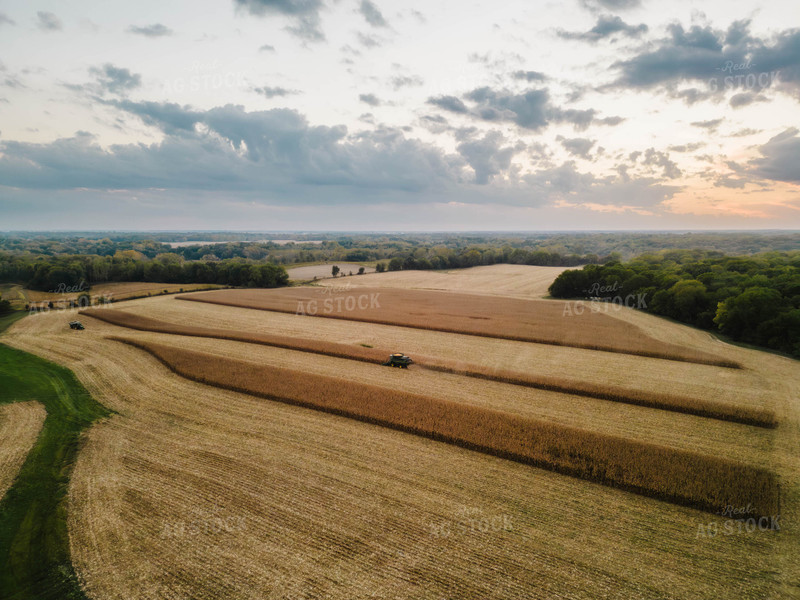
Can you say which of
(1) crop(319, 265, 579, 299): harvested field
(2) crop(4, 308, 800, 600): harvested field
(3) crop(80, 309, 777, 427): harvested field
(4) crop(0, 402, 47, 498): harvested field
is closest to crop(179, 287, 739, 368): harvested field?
(1) crop(319, 265, 579, 299): harvested field

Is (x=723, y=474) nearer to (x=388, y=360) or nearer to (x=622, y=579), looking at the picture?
(x=622, y=579)

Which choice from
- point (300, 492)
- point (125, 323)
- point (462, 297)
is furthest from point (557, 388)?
point (125, 323)

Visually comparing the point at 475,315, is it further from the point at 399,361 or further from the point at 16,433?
the point at 16,433

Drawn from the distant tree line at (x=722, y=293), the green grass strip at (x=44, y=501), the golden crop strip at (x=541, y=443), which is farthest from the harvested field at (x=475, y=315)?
the green grass strip at (x=44, y=501)

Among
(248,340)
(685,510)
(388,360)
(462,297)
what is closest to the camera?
(685,510)

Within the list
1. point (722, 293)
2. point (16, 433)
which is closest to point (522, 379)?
point (16, 433)

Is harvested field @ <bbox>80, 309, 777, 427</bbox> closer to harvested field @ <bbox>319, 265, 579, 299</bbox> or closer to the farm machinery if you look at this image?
the farm machinery
